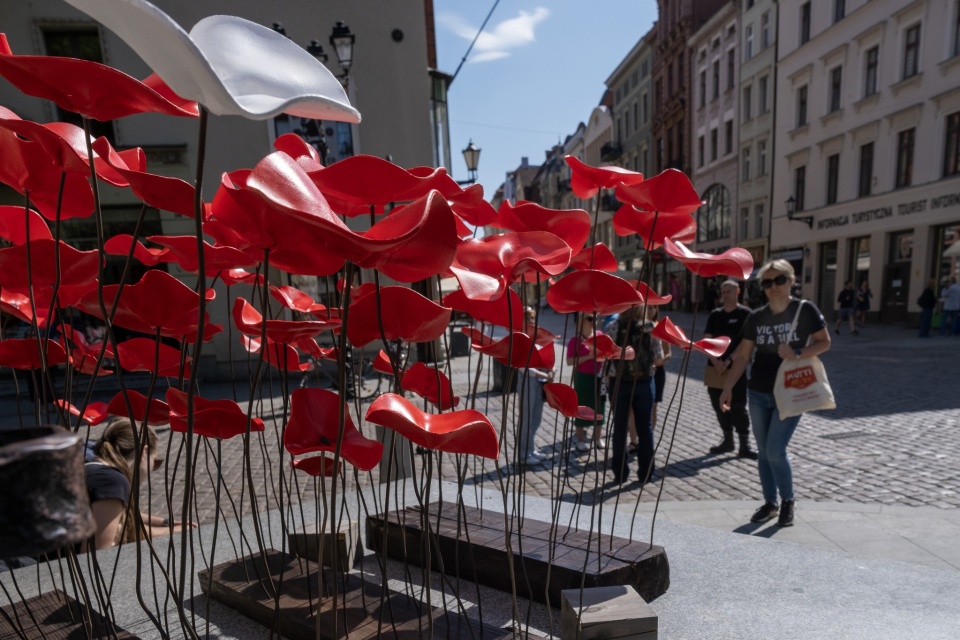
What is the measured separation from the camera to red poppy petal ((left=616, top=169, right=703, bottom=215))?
137cm

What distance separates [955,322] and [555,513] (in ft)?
49.6

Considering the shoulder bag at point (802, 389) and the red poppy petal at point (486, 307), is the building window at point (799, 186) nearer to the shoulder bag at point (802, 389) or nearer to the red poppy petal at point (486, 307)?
the shoulder bag at point (802, 389)

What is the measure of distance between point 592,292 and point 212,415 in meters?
0.85

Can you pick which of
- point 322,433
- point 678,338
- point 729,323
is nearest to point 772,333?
point 729,323

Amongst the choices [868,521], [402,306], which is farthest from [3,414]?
[868,521]

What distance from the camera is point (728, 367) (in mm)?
4852

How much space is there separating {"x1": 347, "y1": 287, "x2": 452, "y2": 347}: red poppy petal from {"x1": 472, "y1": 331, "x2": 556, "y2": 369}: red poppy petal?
1.05ft

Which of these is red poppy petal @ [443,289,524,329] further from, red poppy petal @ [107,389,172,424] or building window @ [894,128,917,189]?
building window @ [894,128,917,189]

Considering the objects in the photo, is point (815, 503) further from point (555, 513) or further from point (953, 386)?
point (953, 386)

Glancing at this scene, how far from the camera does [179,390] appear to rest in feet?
3.81

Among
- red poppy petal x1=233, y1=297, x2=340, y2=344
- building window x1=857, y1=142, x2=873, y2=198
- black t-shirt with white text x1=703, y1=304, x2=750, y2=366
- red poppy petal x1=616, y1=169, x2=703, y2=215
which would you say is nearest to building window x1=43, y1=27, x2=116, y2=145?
black t-shirt with white text x1=703, y1=304, x2=750, y2=366

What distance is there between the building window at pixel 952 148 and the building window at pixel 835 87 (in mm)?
3935

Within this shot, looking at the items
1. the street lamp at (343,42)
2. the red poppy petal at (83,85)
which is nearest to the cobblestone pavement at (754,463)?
the red poppy petal at (83,85)

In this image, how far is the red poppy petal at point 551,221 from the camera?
133cm
